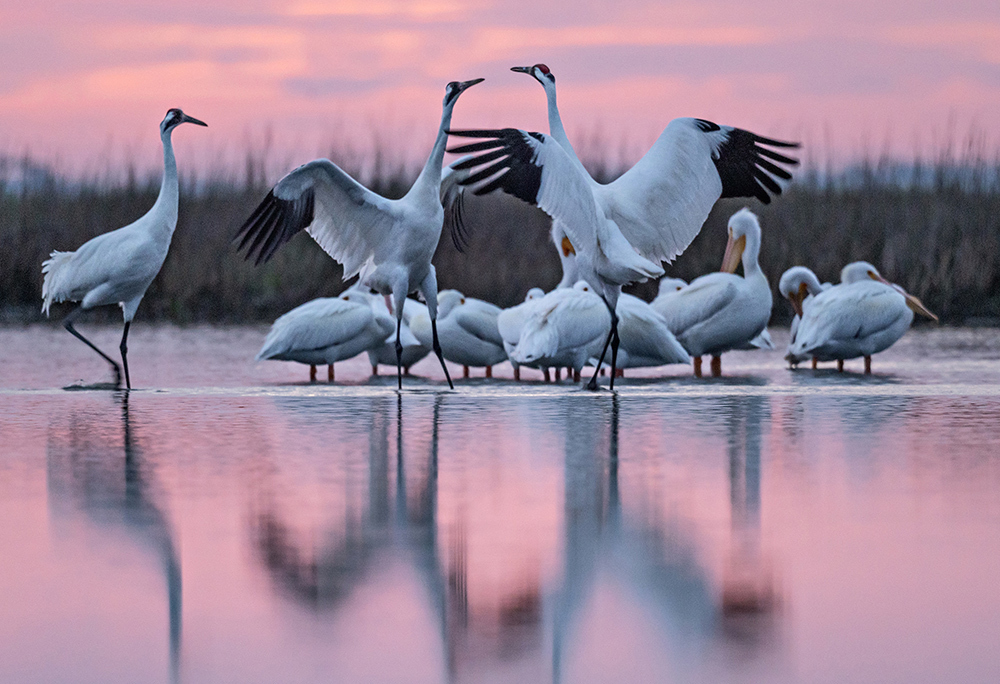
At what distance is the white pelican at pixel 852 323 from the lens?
11367 millimetres

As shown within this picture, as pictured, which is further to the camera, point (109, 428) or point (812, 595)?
point (109, 428)

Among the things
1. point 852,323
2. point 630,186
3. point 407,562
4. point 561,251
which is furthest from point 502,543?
point 561,251

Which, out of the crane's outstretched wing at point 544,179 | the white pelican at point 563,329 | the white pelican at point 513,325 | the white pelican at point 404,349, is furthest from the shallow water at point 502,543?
the white pelican at point 404,349

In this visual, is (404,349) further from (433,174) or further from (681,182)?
(681,182)

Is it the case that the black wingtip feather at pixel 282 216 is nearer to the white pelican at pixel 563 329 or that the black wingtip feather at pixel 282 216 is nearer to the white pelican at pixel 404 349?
the white pelican at pixel 404 349

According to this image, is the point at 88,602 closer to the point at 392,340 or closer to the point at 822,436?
the point at 822,436

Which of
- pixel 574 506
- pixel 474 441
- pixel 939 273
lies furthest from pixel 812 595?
pixel 939 273

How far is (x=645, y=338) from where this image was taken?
1070 centimetres

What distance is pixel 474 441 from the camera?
6.84m

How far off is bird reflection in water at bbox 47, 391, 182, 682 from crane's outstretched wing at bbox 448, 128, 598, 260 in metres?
2.72

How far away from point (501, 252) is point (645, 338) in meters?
7.37

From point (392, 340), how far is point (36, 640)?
8.40 m

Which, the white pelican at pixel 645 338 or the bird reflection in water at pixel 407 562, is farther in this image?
the white pelican at pixel 645 338

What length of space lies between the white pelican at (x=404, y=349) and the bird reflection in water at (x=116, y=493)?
4.37 m
